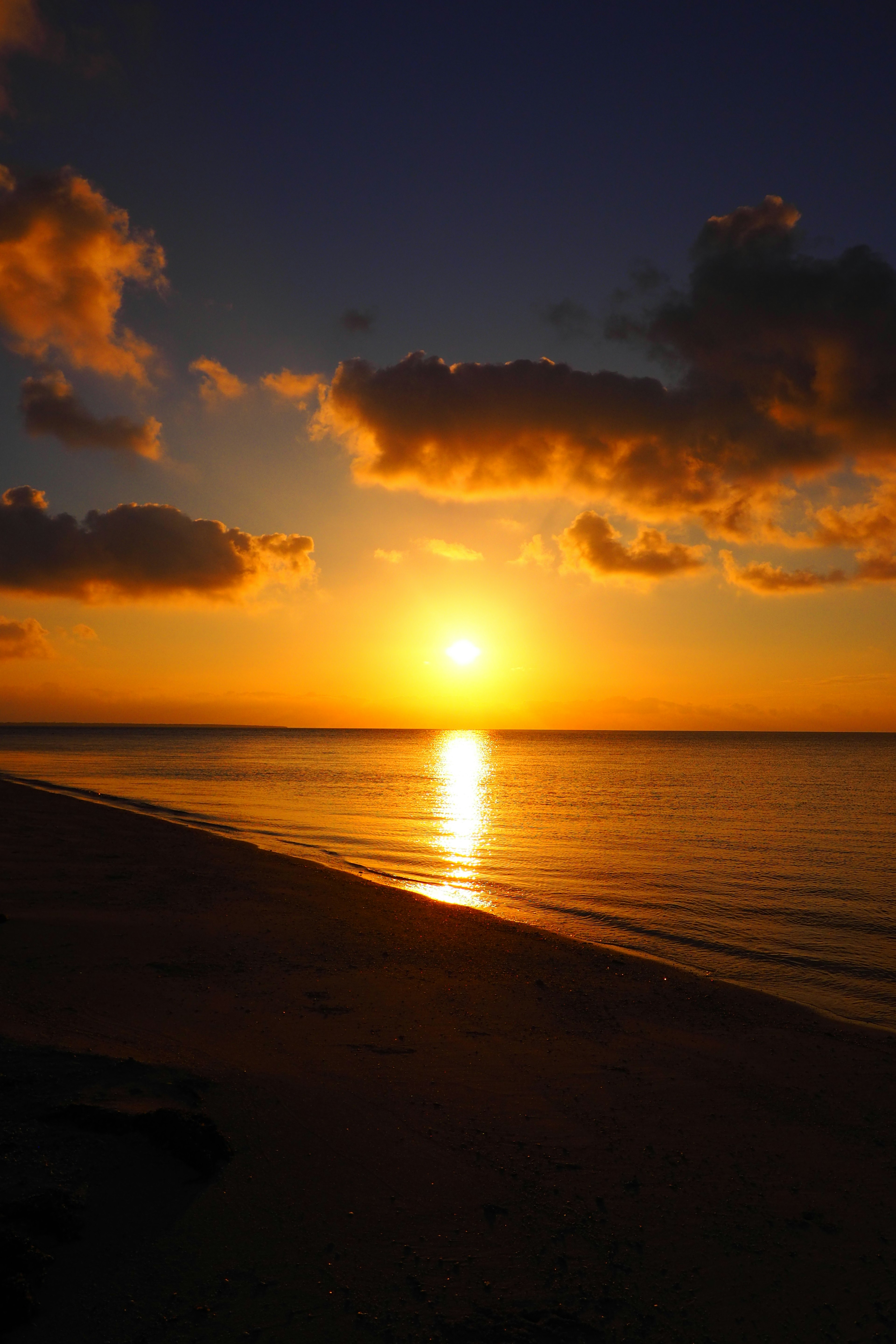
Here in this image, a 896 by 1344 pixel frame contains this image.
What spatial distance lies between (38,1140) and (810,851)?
24.3 m

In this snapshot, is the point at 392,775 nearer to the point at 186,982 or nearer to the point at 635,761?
the point at 635,761

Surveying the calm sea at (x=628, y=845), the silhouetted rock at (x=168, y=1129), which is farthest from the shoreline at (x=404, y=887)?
the silhouetted rock at (x=168, y=1129)

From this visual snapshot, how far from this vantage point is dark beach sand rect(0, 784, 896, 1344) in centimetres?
362

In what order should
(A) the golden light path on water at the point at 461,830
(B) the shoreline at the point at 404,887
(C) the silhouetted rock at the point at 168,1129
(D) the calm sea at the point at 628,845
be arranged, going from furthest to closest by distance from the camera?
(A) the golden light path on water at the point at 461,830 → (D) the calm sea at the point at 628,845 → (B) the shoreline at the point at 404,887 → (C) the silhouetted rock at the point at 168,1129

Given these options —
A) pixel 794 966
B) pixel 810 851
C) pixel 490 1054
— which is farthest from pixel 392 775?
pixel 490 1054

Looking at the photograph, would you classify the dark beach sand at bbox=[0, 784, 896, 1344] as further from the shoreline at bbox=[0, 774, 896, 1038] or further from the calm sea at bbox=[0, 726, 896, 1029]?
the calm sea at bbox=[0, 726, 896, 1029]

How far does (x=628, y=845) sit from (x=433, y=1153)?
20.5 m

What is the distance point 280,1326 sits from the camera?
3.38 metres

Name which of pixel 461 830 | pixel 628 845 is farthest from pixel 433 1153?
pixel 461 830

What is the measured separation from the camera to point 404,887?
16.6 meters

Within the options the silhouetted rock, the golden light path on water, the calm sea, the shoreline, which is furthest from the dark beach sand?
the golden light path on water

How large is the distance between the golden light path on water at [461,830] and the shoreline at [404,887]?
495 mm

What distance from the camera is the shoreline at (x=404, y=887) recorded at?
9484mm

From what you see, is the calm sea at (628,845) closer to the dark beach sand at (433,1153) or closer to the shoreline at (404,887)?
the shoreline at (404,887)
